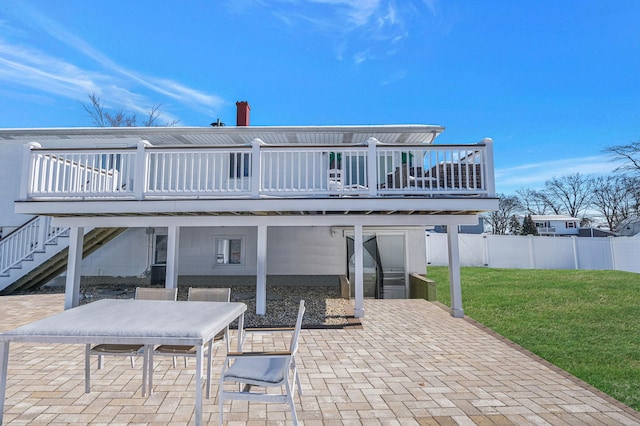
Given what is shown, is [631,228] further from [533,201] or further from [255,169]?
[255,169]

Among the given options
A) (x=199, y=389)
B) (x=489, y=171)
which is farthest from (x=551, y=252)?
(x=199, y=389)

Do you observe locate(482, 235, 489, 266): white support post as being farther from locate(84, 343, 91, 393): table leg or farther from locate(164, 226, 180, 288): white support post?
locate(84, 343, 91, 393): table leg

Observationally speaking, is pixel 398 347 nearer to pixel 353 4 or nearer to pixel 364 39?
pixel 353 4

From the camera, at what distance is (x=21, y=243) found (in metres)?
9.64

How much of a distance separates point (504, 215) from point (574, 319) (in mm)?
36565

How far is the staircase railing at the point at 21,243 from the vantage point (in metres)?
9.56

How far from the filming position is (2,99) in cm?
1984

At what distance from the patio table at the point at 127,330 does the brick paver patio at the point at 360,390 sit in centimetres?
49

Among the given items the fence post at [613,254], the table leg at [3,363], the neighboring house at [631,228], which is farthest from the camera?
the neighboring house at [631,228]

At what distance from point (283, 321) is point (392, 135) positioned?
6.73 meters

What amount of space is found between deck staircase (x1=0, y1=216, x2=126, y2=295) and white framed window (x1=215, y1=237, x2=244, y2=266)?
337 cm

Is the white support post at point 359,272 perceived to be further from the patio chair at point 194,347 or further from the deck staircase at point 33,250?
the deck staircase at point 33,250

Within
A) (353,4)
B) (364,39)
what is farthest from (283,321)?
(364,39)

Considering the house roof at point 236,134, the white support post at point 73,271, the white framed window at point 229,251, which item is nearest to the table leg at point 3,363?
the white support post at point 73,271
